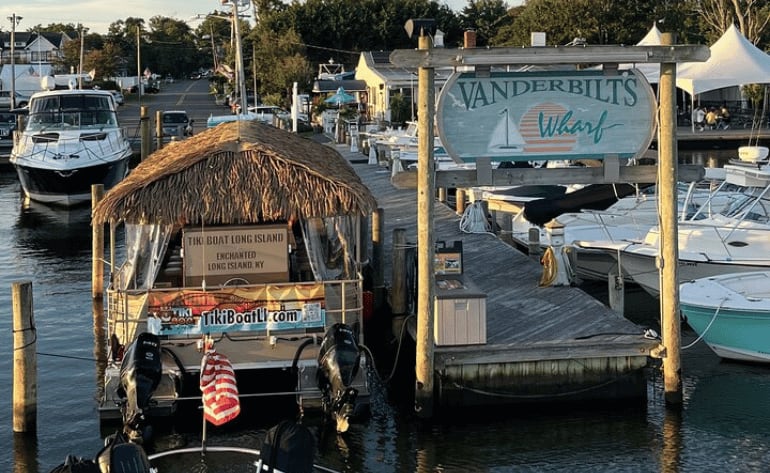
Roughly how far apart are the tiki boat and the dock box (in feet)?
3.82

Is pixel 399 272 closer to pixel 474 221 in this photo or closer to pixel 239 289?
pixel 239 289

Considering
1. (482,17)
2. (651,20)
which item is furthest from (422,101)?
(482,17)

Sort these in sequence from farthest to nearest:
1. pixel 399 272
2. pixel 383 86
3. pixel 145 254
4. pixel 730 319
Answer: pixel 383 86
pixel 399 272
pixel 730 319
pixel 145 254

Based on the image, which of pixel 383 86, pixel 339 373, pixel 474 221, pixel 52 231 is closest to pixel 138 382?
pixel 339 373

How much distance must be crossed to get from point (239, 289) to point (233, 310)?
30 centimetres

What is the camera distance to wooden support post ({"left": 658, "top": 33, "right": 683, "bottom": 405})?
13.9 m

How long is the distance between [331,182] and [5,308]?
10.6m

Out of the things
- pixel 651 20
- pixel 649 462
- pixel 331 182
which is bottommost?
pixel 649 462

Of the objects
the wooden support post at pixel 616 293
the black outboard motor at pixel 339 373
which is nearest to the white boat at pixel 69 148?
the wooden support post at pixel 616 293

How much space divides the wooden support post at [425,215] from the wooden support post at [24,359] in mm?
4986

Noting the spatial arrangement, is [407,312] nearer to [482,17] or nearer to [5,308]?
[5,308]

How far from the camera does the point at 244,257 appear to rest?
15148mm

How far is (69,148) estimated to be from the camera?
37062mm

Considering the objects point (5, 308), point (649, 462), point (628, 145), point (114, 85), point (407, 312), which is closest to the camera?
point (649, 462)
